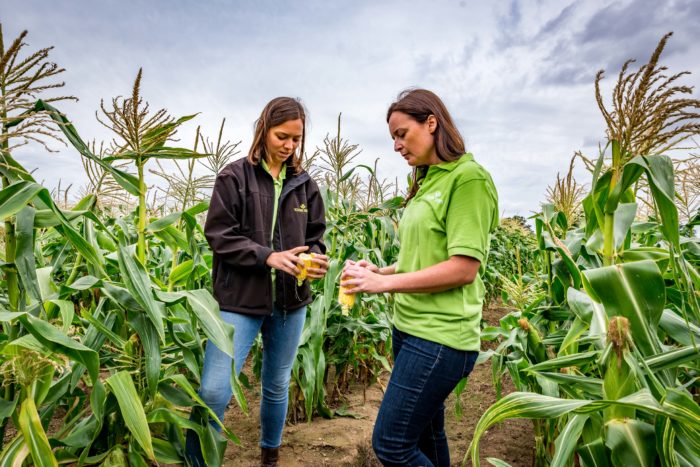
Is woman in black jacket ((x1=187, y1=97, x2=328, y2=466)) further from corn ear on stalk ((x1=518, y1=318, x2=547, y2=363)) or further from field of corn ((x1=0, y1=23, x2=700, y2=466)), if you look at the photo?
corn ear on stalk ((x1=518, y1=318, x2=547, y2=363))

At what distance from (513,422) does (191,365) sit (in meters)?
2.82

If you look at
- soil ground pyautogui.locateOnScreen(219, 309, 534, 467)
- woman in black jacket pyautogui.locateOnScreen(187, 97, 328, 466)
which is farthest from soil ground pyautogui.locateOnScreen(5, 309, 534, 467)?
woman in black jacket pyautogui.locateOnScreen(187, 97, 328, 466)

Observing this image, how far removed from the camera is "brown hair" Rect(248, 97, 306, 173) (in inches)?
93.3

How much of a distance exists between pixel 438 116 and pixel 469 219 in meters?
0.46

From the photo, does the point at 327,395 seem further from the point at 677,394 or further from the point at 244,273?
the point at 677,394

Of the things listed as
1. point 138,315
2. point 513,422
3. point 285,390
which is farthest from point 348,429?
point 138,315

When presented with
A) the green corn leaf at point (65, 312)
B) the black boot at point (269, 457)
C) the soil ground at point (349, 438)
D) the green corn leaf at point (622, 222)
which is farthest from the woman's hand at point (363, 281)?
the soil ground at point (349, 438)

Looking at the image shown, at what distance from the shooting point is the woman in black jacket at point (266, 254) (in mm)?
2240

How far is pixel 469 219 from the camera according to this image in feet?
5.51

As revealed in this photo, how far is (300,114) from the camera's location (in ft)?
8.04

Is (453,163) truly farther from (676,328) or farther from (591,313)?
(676,328)

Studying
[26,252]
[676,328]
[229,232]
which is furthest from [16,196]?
[676,328]

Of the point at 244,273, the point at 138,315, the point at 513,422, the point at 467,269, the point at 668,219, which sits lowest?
the point at 513,422

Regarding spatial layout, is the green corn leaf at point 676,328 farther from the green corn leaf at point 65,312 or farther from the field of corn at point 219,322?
the green corn leaf at point 65,312
